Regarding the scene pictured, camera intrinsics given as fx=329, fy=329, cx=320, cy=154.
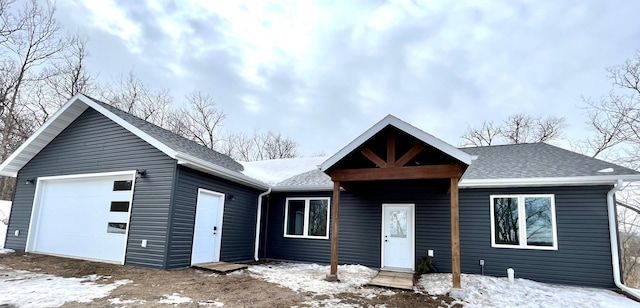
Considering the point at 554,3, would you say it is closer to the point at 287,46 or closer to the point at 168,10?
the point at 287,46

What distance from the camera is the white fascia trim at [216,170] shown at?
22.4 feet

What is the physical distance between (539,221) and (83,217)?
422 inches

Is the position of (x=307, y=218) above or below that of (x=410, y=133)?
below

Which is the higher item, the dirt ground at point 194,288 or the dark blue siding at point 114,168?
the dark blue siding at point 114,168

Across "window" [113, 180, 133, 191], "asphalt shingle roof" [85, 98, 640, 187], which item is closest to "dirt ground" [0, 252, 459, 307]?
"window" [113, 180, 133, 191]

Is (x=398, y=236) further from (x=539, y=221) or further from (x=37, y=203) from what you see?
(x=37, y=203)

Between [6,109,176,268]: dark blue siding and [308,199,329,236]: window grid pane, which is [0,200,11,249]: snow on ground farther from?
[308,199,329,236]: window grid pane

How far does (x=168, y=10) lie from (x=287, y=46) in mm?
4659

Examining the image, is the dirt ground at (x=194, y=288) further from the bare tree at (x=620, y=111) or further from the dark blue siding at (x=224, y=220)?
the bare tree at (x=620, y=111)

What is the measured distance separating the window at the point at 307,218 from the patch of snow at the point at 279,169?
1023 mm

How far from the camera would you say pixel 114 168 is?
7.68 m

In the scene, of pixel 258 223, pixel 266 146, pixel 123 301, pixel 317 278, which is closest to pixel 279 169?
pixel 258 223

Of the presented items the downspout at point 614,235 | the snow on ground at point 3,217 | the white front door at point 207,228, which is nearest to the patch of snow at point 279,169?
the white front door at point 207,228

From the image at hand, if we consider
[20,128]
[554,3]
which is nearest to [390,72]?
[554,3]
